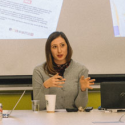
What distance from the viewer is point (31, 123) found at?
161cm

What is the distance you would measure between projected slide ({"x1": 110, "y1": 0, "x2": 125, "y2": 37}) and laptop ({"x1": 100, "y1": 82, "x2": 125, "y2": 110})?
125 centimetres

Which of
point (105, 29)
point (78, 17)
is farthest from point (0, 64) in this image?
point (105, 29)

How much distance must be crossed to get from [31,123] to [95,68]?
184 centimetres

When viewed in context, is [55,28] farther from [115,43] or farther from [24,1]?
[115,43]

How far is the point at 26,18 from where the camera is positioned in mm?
3309

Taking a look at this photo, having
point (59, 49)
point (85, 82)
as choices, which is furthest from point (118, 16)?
point (85, 82)

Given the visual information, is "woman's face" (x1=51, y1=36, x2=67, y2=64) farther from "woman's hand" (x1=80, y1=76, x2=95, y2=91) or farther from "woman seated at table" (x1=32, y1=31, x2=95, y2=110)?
"woman's hand" (x1=80, y1=76, x2=95, y2=91)

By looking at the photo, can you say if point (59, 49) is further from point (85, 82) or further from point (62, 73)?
point (85, 82)

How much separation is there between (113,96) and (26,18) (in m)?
1.55

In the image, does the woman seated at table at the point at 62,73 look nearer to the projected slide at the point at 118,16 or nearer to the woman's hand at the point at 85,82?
the woman's hand at the point at 85,82

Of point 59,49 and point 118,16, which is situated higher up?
point 118,16

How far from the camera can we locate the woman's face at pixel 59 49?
2695mm

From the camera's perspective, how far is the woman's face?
2695 millimetres

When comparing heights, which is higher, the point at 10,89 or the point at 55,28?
the point at 55,28
